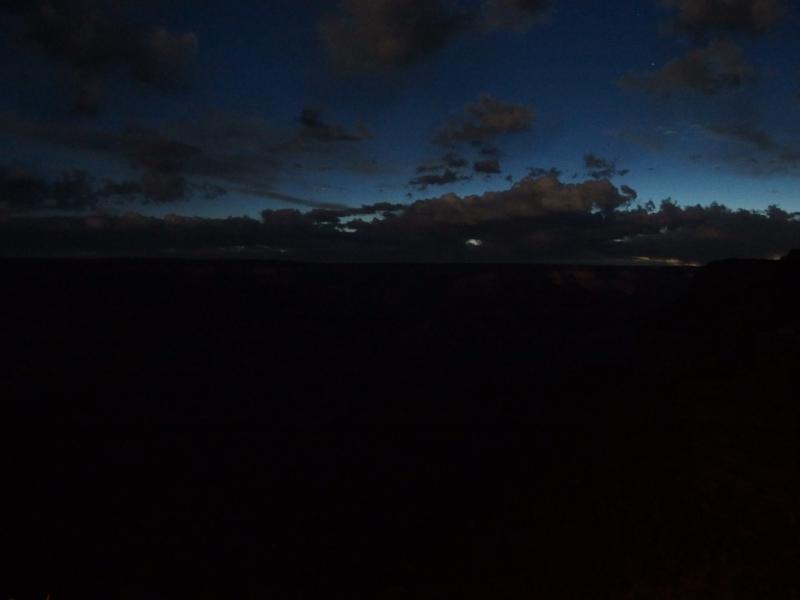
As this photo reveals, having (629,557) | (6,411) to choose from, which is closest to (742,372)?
(629,557)

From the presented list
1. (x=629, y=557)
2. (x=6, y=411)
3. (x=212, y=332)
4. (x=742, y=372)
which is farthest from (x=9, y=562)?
Answer: (x=212, y=332)

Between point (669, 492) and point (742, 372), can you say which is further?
point (742, 372)

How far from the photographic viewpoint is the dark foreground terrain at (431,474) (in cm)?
2016

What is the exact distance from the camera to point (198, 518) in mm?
27250

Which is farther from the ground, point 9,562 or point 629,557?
point 629,557

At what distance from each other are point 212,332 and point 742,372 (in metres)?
86.1

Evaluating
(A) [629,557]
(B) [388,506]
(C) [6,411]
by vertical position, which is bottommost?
(C) [6,411]

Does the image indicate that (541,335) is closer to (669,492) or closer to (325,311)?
(325,311)

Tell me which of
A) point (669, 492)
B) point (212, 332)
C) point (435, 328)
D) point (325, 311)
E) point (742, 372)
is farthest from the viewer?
point (325, 311)

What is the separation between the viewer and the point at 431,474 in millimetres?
32281

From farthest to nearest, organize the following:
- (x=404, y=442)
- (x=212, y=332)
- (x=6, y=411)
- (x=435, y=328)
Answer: (x=435, y=328) < (x=212, y=332) < (x=6, y=411) < (x=404, y=442)

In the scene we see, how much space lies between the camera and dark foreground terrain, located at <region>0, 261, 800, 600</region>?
2016 cm

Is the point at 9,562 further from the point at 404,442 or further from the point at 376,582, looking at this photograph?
the point at 404,442

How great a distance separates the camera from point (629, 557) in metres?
19.9
